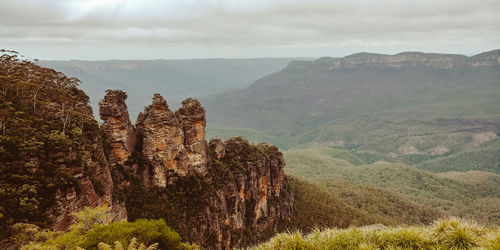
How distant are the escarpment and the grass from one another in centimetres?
2585

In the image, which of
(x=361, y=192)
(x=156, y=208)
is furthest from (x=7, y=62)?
(x=361, y=192)

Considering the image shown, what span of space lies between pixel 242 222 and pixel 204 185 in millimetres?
11569

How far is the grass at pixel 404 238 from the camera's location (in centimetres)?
1137

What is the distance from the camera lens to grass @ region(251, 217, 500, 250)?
1137 cm

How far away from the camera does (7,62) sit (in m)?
31.5

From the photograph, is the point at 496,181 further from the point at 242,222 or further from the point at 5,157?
the point at 5,157

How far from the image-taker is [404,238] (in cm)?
1215

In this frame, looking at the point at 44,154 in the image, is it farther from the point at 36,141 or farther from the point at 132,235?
the point at 132,235

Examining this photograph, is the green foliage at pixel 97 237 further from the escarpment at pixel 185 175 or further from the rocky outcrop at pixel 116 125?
the rocky outcrop at pixel 116 125

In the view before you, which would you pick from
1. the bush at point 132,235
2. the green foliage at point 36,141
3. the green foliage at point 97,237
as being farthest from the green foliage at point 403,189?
the green foliage at point 36,141

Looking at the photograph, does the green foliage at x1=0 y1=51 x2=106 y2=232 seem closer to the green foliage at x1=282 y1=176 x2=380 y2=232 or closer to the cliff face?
the cliff face

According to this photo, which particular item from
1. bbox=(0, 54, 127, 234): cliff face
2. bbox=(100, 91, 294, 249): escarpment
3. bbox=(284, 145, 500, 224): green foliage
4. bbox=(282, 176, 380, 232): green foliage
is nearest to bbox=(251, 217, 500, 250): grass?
bbox=(0, 54, 127, 234): cliff face

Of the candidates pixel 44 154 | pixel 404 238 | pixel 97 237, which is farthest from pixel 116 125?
pixel 404 238

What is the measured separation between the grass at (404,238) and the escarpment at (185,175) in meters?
25.9
